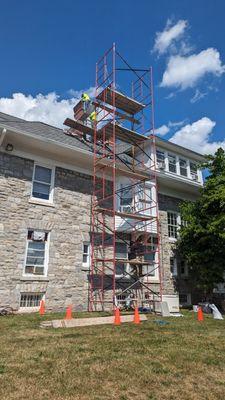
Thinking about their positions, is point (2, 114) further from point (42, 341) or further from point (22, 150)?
point (42, 341)

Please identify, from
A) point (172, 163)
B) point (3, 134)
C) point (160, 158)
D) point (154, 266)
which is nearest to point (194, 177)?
point (172, 163)

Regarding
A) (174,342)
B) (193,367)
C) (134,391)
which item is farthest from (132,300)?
(134,391)

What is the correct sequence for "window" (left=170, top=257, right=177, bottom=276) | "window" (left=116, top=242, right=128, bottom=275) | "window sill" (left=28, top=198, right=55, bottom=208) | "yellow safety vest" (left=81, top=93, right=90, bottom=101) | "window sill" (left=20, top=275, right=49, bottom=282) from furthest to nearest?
"yellow safety vest" (left=81, top=93, right=90, bottom=101)
"window" (left=170, top=257, right=177, bottom=276)
"window" (left=116, top=242, right=128, bottom=275)
"window sill" (left=28, top=198, right=55, bottom=208)
"window sill" (left=20, top=275, right=49, bottom=282)

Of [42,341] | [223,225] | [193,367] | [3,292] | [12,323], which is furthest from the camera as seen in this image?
[223,225]

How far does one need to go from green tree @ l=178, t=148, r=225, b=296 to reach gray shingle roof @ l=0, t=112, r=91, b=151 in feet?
22.0

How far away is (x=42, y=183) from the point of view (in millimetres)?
15742

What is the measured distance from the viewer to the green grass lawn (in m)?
4.39

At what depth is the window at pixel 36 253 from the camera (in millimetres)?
14406

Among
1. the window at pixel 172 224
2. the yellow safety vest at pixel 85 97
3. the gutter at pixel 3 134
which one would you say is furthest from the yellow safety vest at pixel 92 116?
the window at pixel 172 224

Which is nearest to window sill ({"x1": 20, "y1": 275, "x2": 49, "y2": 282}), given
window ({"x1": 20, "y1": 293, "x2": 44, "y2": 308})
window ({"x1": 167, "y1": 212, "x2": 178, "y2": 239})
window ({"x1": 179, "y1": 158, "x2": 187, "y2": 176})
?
window ({"x1": 20, "y1": 293, "x2": 44, "y2": 308})

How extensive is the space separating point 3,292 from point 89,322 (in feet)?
15.4

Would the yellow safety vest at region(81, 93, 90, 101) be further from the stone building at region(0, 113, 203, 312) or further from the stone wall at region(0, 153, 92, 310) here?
the stone wall at region(0, 153, 92, 310)

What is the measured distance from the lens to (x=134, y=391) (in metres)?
4.46

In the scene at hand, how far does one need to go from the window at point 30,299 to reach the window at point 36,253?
0.90 m
